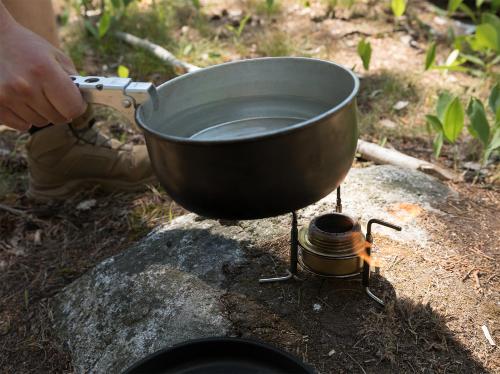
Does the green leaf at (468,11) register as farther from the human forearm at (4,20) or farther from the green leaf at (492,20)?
the human forearm at (4,20)

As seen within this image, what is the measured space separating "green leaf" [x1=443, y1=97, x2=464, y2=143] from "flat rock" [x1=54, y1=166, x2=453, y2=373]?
0.74 ft

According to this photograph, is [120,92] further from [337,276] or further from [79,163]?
[79,163]

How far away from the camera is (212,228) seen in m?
1.95

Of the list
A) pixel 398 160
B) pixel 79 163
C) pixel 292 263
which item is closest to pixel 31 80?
pixel 292 263

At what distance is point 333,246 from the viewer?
1.56 metres

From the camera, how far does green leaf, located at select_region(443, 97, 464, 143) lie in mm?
2148

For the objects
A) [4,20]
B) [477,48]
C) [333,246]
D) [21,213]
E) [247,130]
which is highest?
[4,20]

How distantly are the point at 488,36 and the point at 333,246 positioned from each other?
162 centimetres

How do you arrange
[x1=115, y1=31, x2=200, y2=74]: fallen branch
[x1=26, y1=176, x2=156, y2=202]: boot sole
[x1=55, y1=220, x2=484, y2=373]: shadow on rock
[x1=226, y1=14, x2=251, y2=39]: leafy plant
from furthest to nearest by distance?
[x1=226, y1=14, x2=251, y2=39]: leafy plant → [x1=115, y1=31, x2=200, y2=74]: fallen branch → [x1=26, y1=176, x2=156, y2=202]: boot sole → [x1=55, y1=220, x2=484, y2=373]: shadow on rock

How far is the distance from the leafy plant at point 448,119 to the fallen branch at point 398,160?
0.23ft

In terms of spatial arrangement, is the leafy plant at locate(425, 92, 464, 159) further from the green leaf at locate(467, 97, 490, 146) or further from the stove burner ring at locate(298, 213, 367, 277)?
the stove burner ring at locate(298, 213, 367, 277)

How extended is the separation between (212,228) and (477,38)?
1.65 metres

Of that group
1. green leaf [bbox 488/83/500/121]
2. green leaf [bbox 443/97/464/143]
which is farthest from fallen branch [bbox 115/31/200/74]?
green leaf [bbox 488/83/500/121]

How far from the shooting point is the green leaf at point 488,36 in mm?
2586
